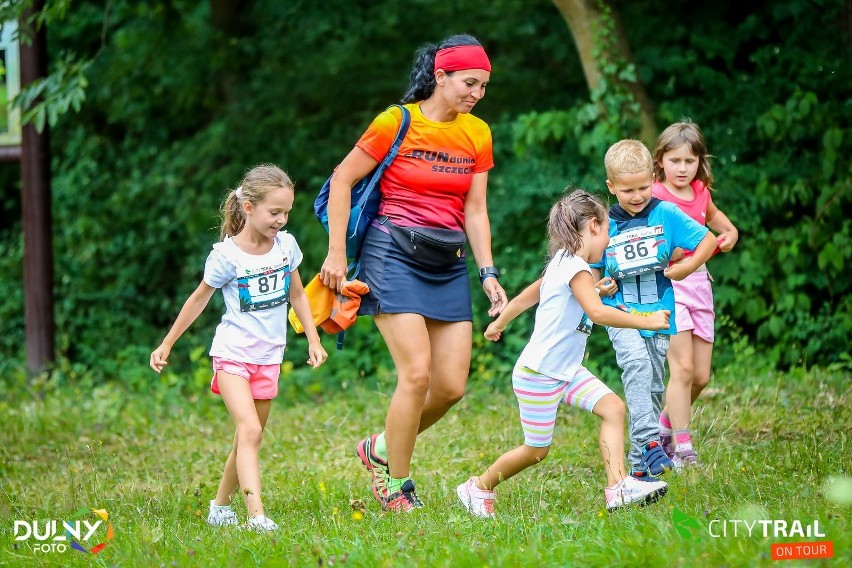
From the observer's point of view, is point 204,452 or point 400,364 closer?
point 400,364

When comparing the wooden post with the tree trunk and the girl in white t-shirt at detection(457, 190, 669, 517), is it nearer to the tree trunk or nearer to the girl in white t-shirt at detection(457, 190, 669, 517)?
the tree trunk

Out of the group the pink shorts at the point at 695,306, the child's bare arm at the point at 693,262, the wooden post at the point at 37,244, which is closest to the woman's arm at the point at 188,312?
the child's bare arm at the point at 693,262

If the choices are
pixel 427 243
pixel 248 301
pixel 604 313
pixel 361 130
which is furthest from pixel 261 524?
pixel 361 130

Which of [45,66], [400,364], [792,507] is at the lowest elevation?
[792,507]

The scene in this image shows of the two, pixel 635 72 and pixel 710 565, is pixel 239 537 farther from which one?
pixel 635 72

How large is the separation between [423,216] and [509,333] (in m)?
4.51

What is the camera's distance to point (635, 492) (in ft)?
14.4

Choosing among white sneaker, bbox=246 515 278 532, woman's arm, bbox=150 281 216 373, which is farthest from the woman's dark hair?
white sneaker, bbox=246 515 278 532

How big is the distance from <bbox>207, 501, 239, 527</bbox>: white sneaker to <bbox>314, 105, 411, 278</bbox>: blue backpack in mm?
1186

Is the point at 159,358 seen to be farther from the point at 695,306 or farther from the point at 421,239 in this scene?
the point at 695,306

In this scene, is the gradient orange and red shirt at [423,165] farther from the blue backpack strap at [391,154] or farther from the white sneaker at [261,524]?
the white sneaker at [261,524]

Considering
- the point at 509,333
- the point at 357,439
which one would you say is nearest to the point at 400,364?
the point at 357,439

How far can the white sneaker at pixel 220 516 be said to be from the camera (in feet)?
15.7

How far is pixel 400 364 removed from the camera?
4824 millimetres
